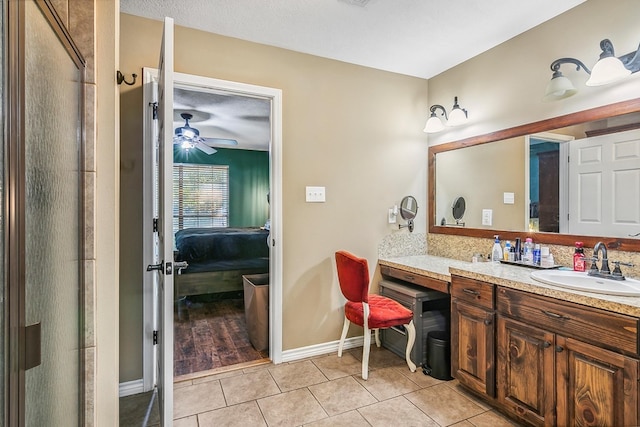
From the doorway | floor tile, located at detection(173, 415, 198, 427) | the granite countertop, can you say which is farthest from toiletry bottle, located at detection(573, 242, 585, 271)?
floor tile, located at detection(173, 415, 198, 427)

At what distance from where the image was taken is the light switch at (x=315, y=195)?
2.69 meters

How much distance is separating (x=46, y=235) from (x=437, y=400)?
221 cm

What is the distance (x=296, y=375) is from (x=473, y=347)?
4.01 feet

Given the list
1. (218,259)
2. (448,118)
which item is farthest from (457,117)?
(218,259)

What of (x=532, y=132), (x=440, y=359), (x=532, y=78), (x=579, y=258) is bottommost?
(x=440, y=359)

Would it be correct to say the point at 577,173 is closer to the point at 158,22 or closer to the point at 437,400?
the point at 437,400

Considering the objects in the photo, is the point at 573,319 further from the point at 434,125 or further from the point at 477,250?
the point at 434,125

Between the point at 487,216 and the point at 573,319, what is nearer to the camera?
the point at 573,319

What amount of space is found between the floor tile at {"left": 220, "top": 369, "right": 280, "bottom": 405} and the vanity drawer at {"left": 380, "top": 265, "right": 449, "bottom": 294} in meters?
1.26

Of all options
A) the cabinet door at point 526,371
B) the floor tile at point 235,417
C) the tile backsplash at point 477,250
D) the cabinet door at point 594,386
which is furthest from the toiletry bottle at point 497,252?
the floor tile at point 235,417

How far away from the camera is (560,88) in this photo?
206 centimetres

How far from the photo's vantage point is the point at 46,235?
99 centimetres

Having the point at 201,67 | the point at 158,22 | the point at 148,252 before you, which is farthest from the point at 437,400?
the point at 158,22

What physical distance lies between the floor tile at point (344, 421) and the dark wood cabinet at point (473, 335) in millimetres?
726
